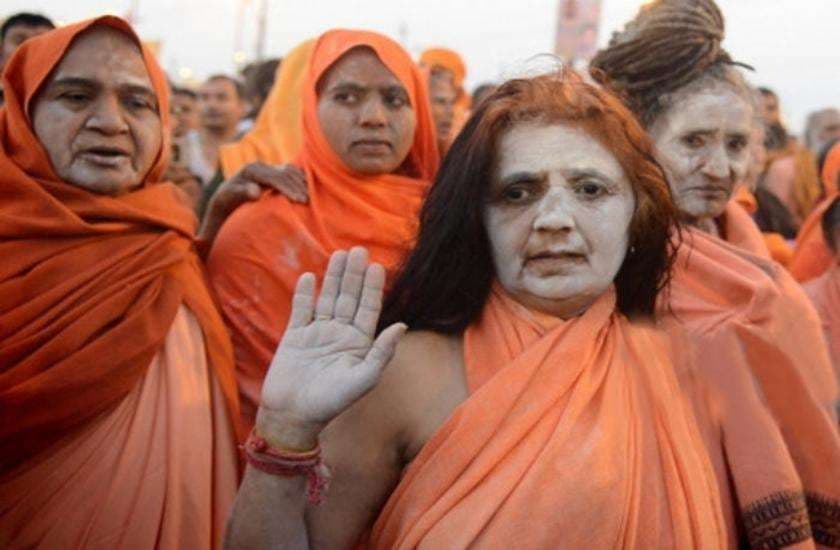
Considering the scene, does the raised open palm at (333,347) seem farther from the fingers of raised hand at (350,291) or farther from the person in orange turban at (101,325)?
the person in orange turban at (101,325)

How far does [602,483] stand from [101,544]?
127cm

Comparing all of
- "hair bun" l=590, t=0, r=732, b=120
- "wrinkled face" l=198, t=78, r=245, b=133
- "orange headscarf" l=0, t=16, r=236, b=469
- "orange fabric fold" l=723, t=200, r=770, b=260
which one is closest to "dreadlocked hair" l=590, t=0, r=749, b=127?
"hair bun" l=590, t=0, r=732, b=120

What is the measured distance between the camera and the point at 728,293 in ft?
8.30

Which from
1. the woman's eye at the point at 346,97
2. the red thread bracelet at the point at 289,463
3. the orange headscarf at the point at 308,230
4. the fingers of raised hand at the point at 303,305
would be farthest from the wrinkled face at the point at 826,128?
the red thread bracelet at the point at 289,463

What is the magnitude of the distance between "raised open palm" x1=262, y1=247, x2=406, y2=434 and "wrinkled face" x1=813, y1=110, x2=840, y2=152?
7.14 metres

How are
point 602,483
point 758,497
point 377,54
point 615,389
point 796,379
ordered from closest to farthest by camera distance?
1. point 602,483
2. point 615,389
3. point 758,497
4. point 796,379
5. point 377,54

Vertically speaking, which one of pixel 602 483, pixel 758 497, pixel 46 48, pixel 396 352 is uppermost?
pixel 46 48

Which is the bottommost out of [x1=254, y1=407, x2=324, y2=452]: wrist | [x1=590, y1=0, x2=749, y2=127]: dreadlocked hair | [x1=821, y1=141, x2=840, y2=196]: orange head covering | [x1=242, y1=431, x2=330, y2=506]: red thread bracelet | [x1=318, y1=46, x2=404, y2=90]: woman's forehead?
[x1=242, y1=431, x2=330, y2=506]: red thread bracelet

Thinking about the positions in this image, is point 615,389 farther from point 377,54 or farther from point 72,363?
point 377,54

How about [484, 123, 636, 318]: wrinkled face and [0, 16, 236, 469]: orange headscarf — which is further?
[0, 16, 236, 469]: orange headscarf

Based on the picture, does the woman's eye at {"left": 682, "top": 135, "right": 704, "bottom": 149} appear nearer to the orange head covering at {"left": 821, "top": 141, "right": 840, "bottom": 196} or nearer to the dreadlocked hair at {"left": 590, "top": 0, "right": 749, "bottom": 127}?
the dreadlocked hair at {"left": 590, "top": 0, "right": 749, "bottom": 127}

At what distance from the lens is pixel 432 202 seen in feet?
7.41

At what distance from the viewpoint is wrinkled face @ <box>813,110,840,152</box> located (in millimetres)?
8305

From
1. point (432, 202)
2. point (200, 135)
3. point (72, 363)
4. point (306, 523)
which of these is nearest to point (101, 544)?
point (72, 363)
